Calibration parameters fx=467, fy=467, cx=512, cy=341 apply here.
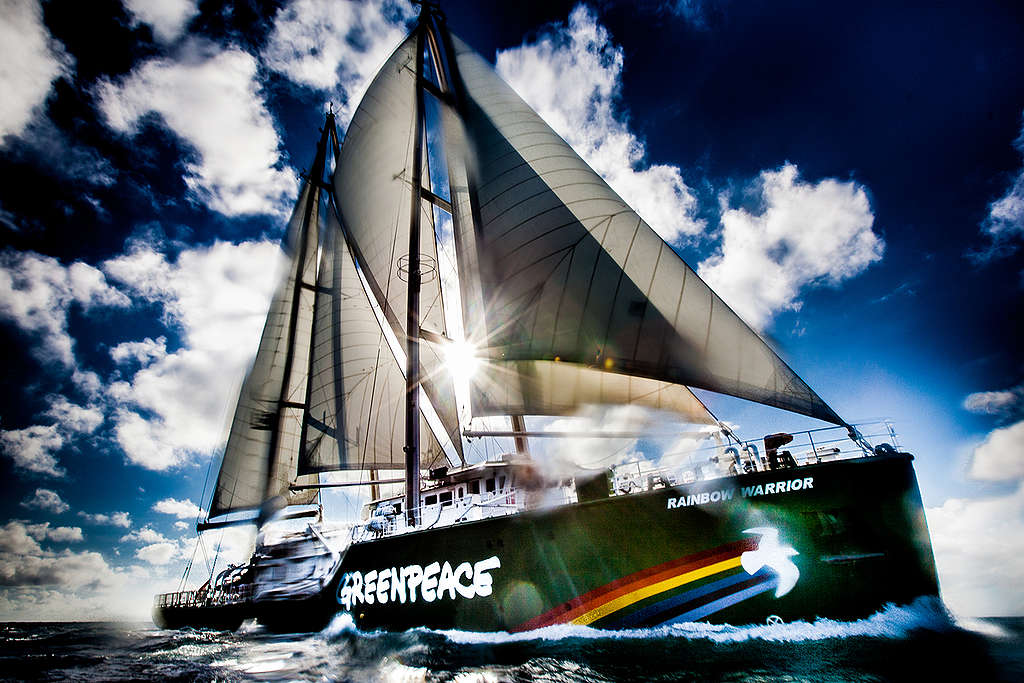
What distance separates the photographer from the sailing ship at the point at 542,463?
23.7 ft

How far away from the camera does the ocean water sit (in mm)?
5758

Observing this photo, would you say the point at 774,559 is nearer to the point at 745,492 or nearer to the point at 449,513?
the point at 745,492

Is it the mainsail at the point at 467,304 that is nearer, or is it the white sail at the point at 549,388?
the mainsail at the point at 467,304

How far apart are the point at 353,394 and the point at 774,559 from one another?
617 inches

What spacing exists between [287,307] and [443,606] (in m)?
20.3

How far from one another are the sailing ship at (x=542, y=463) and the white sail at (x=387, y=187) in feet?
0.29

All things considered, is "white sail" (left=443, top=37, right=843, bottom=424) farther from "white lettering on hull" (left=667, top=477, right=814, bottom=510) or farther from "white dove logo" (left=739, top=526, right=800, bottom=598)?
"white dove logo" (left=739, top=526, right=800, bottom=598)

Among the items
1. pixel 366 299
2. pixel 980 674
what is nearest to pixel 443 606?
pixel 980 674

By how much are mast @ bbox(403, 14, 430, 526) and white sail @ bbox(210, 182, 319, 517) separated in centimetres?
1156

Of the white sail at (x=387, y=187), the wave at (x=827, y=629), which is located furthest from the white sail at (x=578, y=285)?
the white sail at (x=387, y=187)

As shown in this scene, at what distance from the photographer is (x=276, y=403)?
23938 mm

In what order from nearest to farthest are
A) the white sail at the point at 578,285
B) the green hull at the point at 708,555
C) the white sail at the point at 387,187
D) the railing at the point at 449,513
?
the green hull at the point at 708,555
the white sail at the point at 578,285
the railing at the point at 449,513
the white sail at the point at 387,187

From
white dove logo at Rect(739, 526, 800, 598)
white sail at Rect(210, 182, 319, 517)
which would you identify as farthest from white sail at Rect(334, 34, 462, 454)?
white dove logo at Rect(739, 526, 800, 598)

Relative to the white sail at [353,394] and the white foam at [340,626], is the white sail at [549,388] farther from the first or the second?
the white sail at [353,394]
